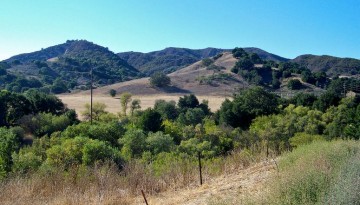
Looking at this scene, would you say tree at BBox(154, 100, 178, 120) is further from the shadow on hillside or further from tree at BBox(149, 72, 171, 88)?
tree at BBox(149, 72, 171, 88)

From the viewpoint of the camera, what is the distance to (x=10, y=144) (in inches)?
1042

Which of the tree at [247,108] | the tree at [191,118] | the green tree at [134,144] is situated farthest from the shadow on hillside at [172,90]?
the green tree at [134,144]

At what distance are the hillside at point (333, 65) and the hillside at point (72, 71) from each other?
7180 cm

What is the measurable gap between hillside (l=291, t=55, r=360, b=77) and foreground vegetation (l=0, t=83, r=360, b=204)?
276 feet

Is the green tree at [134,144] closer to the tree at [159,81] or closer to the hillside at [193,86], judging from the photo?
the hillside at [193,86]

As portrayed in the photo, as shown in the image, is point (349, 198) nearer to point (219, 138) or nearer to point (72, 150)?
point (72, 150)

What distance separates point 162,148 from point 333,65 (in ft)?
419

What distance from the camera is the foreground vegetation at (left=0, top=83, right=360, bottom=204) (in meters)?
8.06

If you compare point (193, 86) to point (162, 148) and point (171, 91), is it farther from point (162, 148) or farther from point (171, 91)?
point (162, 148)

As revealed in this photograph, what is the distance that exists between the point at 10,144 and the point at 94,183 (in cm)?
1953

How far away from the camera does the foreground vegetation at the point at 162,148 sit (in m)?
8.06

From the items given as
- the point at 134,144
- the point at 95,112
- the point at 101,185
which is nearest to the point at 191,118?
the point at 95,112

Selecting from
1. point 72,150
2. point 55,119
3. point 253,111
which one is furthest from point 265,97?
point 72,150

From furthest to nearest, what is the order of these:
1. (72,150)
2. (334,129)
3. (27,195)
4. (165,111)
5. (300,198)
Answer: (165,111)
(334,129)
(72,150)
(27,195)
(300,198)
